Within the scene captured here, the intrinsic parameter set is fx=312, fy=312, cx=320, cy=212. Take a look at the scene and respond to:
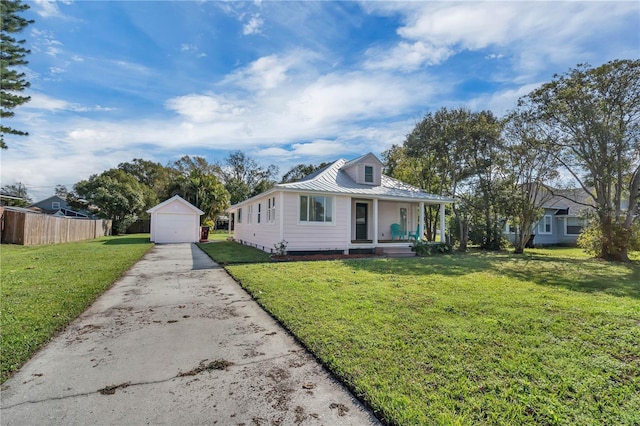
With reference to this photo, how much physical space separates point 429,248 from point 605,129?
26.3ft

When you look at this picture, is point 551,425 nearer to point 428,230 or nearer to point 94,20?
point 94,20

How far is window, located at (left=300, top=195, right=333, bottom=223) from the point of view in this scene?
1286 cm

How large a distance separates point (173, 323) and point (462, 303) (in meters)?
4.49

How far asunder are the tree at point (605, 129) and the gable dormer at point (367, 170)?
7.46 meters

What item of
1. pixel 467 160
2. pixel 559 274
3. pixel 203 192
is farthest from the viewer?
pixel 203 192

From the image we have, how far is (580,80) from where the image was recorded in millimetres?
12484

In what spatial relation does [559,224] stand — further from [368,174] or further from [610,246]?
[368,174]

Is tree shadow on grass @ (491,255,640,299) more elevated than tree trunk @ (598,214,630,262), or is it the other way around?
tree trunk @ (598,214,630,262)

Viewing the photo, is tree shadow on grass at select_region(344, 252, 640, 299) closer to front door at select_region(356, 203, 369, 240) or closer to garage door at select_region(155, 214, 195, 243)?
front door at select_region(356, 203, 369, 240)

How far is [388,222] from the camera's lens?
52.9ft

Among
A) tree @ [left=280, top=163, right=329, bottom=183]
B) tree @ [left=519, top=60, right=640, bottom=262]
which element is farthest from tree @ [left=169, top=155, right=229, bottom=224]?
tree @ [left=519, top=60, right=640, bottom=262]

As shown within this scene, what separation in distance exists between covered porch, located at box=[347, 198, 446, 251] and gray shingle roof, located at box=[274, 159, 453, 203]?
1.83ft

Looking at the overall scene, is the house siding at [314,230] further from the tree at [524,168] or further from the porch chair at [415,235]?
the tree at [524,168]

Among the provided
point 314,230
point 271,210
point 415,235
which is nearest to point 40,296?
point 314,230
